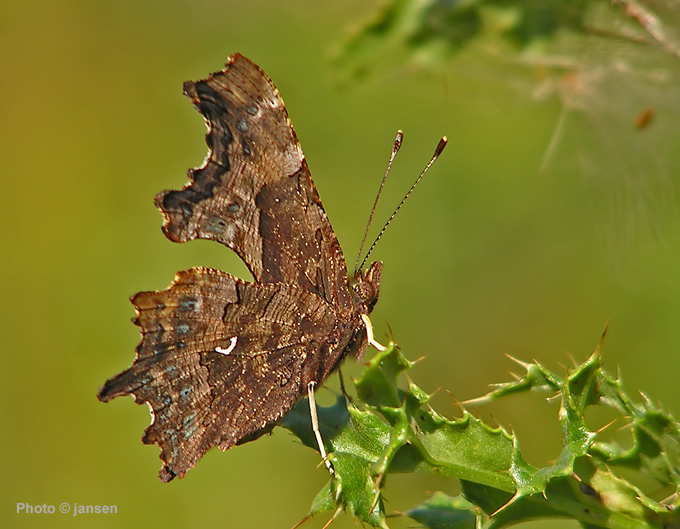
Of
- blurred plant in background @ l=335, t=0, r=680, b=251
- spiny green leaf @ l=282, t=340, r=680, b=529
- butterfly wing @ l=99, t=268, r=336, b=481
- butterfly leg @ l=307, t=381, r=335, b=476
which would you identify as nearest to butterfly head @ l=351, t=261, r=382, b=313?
butterfly wing @ l=99, t=268, r=336, b=481

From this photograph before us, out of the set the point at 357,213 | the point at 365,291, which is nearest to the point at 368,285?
the point at 365,291

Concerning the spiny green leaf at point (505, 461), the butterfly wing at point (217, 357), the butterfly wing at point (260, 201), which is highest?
the butterfly wing at point (260, 201)

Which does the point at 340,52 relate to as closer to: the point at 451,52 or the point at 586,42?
Result: the point at 451,52

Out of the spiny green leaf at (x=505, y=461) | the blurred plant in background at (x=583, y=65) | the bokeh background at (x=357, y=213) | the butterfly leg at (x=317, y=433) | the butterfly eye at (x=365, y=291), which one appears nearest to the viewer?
the spiny green leaf at (x=505, y=461)

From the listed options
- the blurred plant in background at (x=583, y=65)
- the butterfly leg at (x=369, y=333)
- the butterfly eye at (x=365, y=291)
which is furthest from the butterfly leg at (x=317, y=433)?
the blurred plant in background at (x=583, y=65)

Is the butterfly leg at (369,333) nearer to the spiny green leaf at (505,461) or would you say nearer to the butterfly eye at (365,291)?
the butterfly eye at (365,291)

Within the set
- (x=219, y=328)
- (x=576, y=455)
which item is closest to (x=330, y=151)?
(x=219, y=328)

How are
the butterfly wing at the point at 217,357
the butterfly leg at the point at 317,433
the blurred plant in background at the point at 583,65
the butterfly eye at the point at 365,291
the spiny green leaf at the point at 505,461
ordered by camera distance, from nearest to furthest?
the spiny green leaf at the point at 505,461 < the butterfly leg at the point at 317,433 < the butterfly wing at the point at 217,357 < the butterfly eye at the point at 365,291 < the blurred plant in background at the point at 583,65
